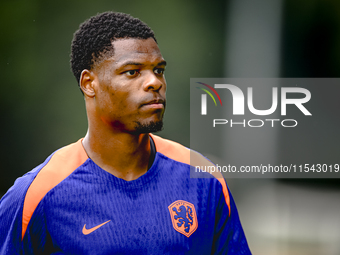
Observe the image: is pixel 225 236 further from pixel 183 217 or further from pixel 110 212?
pixel 110 212

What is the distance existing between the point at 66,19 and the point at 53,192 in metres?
1.24

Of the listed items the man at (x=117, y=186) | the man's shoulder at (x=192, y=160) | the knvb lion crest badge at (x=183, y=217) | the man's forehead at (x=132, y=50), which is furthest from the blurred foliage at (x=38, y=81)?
the knvb lion crest badge at (x=183, y=217)

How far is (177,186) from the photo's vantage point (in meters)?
1.67

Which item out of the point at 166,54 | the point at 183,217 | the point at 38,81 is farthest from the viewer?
the point at 166,54

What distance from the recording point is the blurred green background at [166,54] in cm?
221

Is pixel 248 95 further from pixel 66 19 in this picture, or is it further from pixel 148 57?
pixel 66 19

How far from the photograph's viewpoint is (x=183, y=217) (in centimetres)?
159

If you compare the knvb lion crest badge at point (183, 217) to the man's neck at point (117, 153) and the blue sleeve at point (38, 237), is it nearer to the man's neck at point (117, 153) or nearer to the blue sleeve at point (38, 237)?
the man's neck at point (117, 153)

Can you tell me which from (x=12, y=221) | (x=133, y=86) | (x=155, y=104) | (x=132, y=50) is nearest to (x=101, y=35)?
(x=132, y=50)

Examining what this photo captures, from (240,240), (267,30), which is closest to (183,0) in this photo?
(267,30)

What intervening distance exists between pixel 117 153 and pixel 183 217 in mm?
447

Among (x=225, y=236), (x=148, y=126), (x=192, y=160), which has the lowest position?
(x=225, y=236)

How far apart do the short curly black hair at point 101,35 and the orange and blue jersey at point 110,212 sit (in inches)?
17.1

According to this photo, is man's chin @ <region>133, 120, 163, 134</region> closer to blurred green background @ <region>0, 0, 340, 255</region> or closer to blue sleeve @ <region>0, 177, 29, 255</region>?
blue sleeve @ <region>0, 177, 29, 255</region>
